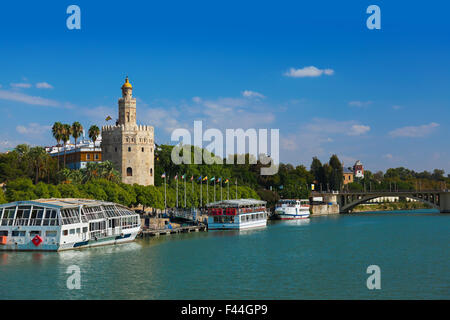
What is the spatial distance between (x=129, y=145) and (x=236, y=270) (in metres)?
64.7

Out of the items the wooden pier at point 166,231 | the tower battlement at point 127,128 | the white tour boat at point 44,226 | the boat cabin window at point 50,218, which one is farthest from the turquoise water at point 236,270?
the tower battlement at point 127,128

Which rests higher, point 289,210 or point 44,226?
point 44,226

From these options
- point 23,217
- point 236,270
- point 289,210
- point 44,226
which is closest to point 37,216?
point 44,226

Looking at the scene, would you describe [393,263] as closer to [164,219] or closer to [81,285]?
[81,285]

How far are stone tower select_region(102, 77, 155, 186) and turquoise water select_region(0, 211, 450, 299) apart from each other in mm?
37544

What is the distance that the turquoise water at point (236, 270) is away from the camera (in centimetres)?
3794

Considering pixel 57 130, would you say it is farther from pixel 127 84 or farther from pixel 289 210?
pixel 289 210

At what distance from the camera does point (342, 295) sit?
3728cm

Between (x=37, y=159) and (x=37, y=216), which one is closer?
(x=37, y=216)

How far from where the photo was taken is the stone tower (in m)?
107

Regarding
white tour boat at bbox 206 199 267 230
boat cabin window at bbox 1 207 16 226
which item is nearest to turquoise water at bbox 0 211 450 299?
boat cabin window at bbox 1 207 16 226

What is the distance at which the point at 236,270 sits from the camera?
47.2m

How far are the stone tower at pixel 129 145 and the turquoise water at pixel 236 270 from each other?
37.5 metres
